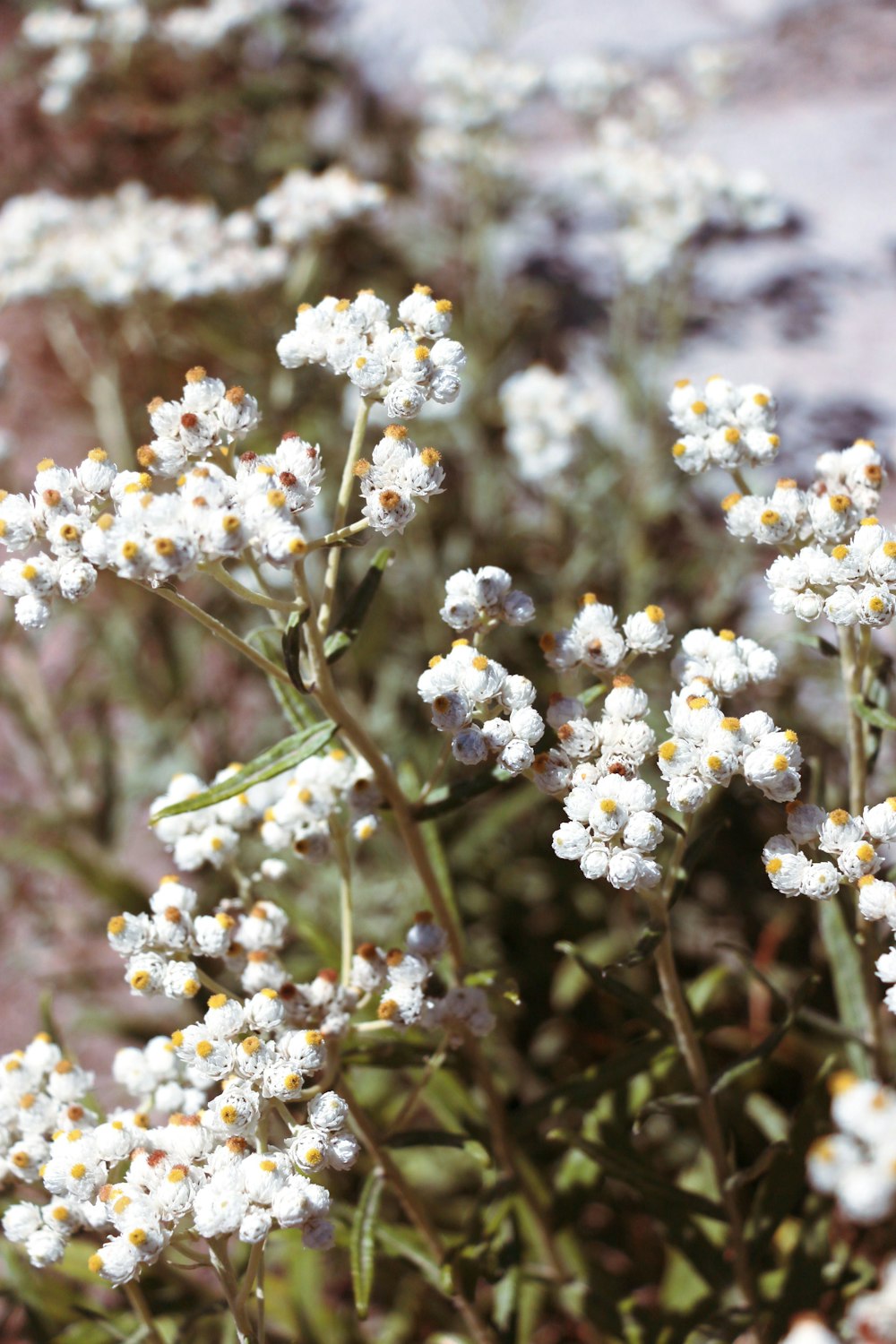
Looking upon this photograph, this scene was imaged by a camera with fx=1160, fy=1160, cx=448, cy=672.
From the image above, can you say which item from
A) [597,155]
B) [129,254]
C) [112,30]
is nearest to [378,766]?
[129,254]

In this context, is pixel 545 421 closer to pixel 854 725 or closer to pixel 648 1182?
pixel 854 725

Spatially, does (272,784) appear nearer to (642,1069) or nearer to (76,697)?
(642,1069)

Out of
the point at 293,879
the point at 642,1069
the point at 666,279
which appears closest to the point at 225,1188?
the point at 642,1069

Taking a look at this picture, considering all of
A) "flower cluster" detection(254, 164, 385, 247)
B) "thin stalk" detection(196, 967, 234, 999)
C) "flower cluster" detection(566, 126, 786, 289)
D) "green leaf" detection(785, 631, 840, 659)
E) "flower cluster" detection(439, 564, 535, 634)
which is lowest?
"thin stalk" detection(196, 967, 234, 999)

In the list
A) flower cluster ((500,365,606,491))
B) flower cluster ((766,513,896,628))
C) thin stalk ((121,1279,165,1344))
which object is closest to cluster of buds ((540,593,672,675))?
flower cluster ((766,513,896,628))

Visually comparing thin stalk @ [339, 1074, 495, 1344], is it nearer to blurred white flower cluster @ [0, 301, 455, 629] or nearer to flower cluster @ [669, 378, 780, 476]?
blurred white flower cluster @ [0, 301, 455, 629]

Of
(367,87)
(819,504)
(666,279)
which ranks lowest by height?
(819,504)
